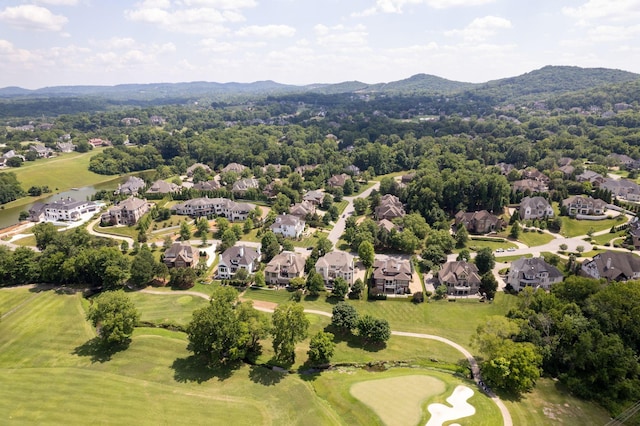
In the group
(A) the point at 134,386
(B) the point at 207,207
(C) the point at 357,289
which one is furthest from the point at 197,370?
(B) the point at 207,207

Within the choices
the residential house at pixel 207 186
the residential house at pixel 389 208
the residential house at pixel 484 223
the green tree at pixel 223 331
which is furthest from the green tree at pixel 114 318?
the residential house at pixel 207 186

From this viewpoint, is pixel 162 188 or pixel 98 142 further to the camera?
pixel 98 142

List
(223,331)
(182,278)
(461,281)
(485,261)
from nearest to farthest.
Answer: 1. (223,331)
2. (461,281)
3. (182,278)
4. (485,261)

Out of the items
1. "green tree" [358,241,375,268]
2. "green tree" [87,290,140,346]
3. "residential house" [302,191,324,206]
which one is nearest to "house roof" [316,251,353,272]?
"green tree" [358,241,375,268]

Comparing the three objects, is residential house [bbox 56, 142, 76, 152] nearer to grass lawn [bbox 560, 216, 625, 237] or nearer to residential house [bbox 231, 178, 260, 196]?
residential house [bbox 231, 178, 260, 196]

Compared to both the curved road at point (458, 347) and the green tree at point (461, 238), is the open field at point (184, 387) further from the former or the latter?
the green tree at point (461, 238)

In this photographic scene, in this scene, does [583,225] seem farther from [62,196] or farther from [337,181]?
[62,196]
